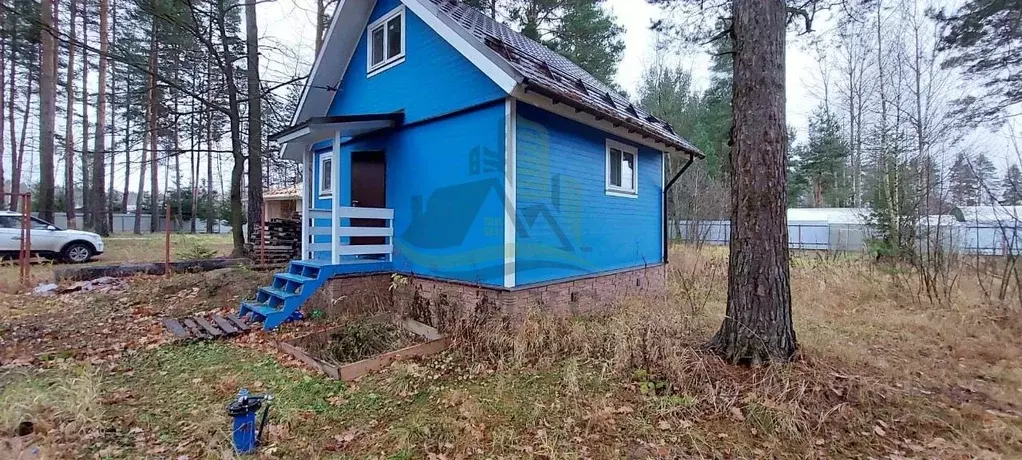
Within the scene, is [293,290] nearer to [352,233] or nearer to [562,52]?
[352,233]

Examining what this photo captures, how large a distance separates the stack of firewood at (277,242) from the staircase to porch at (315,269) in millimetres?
4255

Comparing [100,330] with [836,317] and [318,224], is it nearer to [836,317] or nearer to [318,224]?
[318,224]

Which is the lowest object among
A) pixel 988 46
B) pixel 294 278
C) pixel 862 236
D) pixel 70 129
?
pixel 294 278

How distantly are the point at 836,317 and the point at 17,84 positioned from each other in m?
30.2

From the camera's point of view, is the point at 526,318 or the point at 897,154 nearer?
the point at 526,318

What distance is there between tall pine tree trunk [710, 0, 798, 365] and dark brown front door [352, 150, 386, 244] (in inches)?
229

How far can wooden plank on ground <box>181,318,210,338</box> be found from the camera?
5721 mm

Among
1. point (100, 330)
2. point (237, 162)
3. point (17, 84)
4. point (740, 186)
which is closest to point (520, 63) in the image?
point (740, 186)

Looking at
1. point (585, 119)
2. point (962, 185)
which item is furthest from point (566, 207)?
point (962, 185)

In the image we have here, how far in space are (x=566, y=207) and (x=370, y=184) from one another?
3690 millimetres

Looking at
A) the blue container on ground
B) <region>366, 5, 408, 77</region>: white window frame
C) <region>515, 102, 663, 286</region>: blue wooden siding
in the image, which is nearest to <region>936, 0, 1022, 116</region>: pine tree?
<region>515, 102, 663, 286</region>: blue wooden siding

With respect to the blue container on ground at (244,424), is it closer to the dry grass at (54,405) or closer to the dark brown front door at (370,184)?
the dry grass at (54,405)

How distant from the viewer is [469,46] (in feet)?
19.4

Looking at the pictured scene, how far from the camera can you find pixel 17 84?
18.9m
